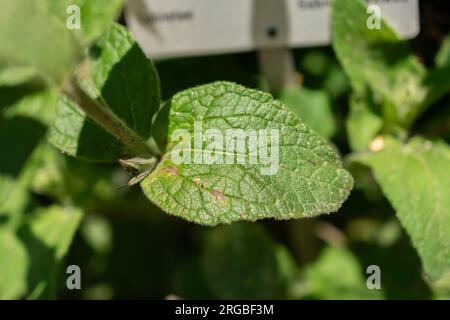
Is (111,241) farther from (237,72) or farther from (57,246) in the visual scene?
(237,72)

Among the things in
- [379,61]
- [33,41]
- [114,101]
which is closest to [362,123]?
[379,61]

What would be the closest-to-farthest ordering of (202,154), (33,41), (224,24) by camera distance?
1. (33,41)
2. (202,154)
3. (224,24)

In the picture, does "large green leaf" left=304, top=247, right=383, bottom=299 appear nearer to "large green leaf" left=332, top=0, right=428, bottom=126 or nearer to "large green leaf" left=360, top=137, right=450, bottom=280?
"large green leaf" left=360, top=137, right=450, bottom=280

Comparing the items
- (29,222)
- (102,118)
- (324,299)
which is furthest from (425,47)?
(29,222)

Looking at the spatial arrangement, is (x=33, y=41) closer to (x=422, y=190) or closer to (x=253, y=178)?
(x=253, y=178)

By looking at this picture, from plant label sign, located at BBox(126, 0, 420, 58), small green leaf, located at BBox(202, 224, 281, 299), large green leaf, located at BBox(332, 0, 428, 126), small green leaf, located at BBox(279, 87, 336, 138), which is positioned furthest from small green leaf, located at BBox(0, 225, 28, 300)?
large green leaf, located at BBox(332, 0, 428, 126)

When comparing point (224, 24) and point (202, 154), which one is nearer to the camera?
point (202, 154)
